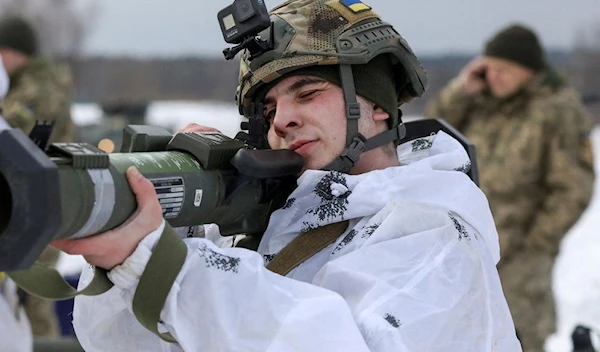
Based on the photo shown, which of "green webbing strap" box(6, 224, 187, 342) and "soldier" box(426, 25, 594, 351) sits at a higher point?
"green webbing strap" box(6, 224, 187, 342)

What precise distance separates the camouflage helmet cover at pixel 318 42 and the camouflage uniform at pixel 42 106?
340 cm

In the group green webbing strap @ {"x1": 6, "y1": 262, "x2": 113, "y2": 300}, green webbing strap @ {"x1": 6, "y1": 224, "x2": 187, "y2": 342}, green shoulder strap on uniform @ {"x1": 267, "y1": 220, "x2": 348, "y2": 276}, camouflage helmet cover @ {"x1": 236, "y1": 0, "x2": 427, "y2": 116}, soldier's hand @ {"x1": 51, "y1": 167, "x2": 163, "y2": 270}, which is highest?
camouflage helmet cover @ {"x1": 236, "y1": 0, "x2": 427, "y2": 116}

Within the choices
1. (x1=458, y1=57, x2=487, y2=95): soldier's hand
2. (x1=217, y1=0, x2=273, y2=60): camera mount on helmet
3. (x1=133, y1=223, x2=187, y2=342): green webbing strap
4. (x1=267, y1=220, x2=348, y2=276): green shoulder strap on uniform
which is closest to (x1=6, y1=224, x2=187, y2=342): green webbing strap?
(x1=133, y1=223, x2=187, y2=342): green webbing strap

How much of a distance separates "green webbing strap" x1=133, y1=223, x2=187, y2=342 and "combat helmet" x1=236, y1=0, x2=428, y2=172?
0.59 meters

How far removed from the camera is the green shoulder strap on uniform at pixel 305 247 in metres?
2.14

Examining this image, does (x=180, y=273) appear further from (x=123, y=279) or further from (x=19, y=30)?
(x=19, y=30)

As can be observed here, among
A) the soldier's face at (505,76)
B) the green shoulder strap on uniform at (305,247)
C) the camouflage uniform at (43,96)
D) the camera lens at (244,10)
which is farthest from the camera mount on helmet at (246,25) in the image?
the camouflage uniform at (43,96)

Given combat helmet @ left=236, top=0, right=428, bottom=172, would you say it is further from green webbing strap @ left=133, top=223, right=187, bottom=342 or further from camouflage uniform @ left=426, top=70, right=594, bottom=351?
camouflage uniform @ left=426, top=70, right=594, bottom=351

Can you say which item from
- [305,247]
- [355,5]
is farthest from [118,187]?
[355,5]

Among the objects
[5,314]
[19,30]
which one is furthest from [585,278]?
[5,314]

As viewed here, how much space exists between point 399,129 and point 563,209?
2989mm

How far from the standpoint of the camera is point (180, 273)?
5.70 feet

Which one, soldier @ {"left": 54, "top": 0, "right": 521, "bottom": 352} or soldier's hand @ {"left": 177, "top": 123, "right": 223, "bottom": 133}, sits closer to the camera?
soldier @ {"left": 54, "top": 0, "right": 521, "bottom": 352}

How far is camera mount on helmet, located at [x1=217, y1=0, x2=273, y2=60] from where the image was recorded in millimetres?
2213
